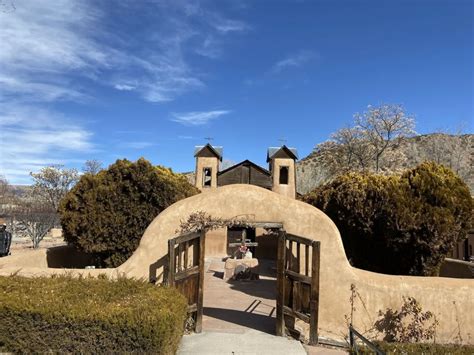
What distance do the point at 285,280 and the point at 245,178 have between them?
26566 mm

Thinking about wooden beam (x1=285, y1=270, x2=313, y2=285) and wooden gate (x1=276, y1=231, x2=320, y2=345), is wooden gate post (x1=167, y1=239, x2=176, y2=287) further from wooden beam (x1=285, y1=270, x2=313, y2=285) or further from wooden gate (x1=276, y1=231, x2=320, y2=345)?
wooden beam (x1=285, y1=270, x2=313, y2=285)

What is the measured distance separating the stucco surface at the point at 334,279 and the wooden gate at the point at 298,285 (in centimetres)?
44

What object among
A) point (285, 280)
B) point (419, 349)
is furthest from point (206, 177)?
point (419, 349)

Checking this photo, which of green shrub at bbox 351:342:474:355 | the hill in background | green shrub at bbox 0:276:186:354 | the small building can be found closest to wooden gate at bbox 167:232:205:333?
green shrub at bbox 0:276:186:354

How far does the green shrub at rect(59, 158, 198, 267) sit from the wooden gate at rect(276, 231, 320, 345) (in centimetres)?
618

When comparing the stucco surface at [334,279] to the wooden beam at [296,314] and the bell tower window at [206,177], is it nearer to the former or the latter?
the wooden beam at [296,314]

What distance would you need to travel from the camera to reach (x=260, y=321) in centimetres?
1052

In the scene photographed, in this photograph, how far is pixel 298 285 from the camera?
30.3 feet

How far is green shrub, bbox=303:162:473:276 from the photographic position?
40.8 feet

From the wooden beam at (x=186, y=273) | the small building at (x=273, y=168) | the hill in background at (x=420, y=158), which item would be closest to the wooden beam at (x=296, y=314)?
the wooden beam at (x=186, y=273)

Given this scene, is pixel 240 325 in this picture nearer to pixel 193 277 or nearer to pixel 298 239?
pixel 193 277

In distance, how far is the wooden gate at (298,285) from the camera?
8859 millimetres

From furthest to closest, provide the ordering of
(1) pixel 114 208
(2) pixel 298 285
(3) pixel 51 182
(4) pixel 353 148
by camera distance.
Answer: (3) pixel 51 182, (4) pixel 353 148, (1) pixel 114 208, (2) pixel 298 285

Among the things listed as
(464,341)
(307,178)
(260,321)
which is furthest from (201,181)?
(307,178)
